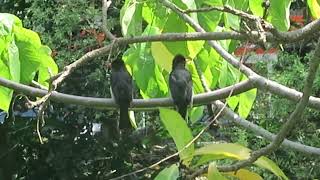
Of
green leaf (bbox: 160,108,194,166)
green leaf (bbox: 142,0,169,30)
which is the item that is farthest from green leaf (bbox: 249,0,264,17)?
green leaf (bbox: 160,108,194,166)

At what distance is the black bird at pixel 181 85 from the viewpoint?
2033mm

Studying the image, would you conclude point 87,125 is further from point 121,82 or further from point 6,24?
point 6,24

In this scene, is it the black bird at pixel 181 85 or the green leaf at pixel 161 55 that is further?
the black bird at pixel 181 85

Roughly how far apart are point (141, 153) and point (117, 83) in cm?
227

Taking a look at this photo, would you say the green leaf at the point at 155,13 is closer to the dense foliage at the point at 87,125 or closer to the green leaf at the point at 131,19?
the green leaf at the point at 131,19

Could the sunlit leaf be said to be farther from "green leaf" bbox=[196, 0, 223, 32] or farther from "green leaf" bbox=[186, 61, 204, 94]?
"green leaf" bbox=[196, 0, 223, 32]

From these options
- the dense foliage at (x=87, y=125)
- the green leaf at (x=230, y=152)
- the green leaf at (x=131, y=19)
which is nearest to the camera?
the green leaf at (x=230, y=152)

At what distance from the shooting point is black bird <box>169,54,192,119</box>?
203cm

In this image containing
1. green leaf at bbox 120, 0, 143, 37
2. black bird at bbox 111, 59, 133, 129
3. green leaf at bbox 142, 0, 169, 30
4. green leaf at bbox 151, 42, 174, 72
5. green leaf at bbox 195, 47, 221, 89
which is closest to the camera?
green leaf at bbox 120, 0, 143, 37

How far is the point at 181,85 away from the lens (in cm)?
218

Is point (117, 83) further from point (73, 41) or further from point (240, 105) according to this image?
point (73, 41)

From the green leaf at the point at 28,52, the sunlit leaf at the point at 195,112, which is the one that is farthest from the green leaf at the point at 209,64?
the green leaf at the point at 28,52

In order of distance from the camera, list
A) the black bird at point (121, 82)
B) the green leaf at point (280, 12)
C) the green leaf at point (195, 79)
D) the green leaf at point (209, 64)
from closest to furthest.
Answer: the green leaf at point (280, 12)
the green leaf at point (209, 64)
the green leaf at point (195, 79)
the black bird at point (121, 82)

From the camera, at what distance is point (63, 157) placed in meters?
4.84
